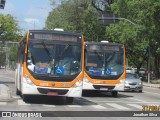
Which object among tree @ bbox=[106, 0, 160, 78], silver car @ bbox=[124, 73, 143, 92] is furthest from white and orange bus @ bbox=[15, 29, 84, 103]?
tree @ bbox=[106, 0, 160, 78]

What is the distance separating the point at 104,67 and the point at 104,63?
28 cm

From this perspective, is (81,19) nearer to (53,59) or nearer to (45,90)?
(53,59)

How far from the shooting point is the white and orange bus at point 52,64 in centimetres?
1880

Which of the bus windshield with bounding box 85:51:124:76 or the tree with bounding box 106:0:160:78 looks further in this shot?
the tree with bounding box 106:0:160:78

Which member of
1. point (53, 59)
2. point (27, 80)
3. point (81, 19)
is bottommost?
point (27, 80)

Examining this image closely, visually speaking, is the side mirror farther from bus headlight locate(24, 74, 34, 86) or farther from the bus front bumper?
bus headlight locate(24, 74, 34, 86)

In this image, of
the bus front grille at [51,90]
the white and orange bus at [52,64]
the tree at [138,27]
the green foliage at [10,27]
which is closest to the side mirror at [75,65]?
the white and orange bus at [52,64]

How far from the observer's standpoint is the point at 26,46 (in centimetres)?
1906

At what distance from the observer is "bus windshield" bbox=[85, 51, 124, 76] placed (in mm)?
25562

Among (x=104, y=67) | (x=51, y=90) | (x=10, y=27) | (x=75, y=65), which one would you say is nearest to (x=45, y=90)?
(x=51, y=90)

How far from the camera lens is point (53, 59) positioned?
750 inches

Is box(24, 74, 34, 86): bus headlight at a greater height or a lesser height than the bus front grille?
greater

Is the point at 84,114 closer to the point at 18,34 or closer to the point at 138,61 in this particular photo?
the point at 138,61

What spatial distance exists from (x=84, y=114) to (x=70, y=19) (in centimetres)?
6115
